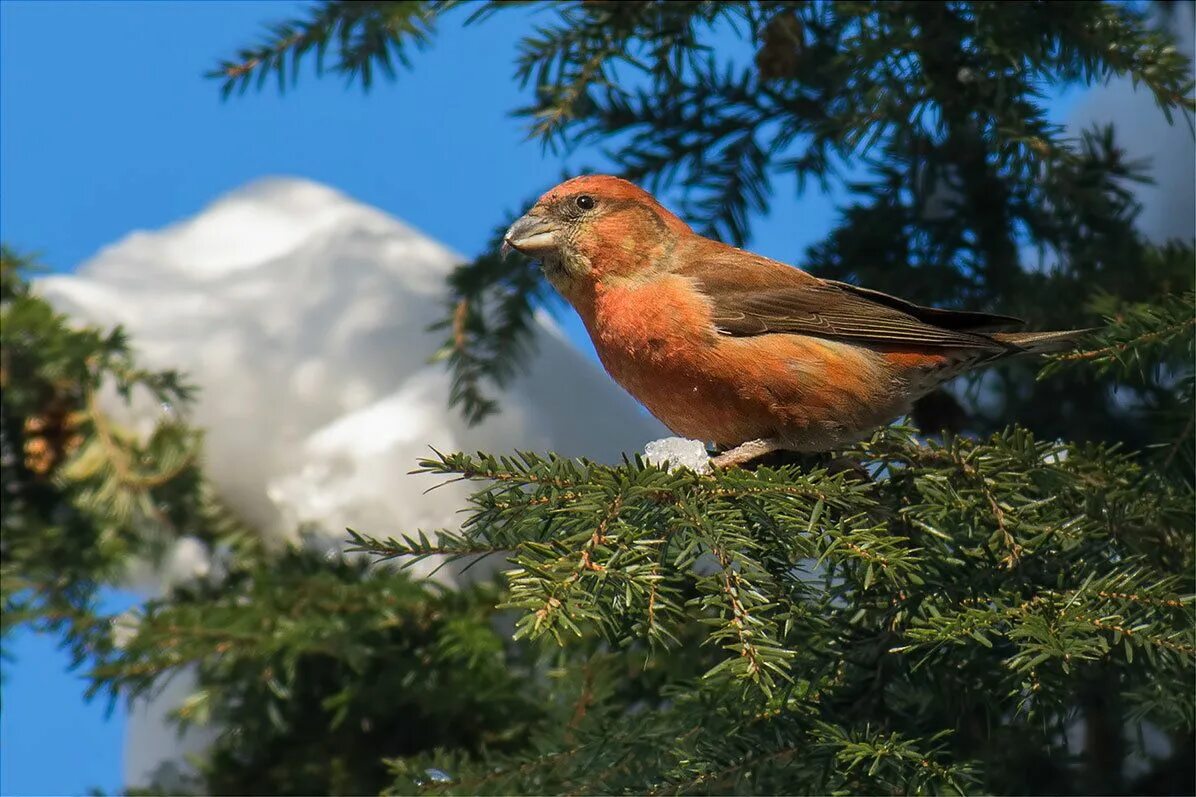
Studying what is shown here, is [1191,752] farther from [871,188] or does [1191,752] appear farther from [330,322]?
[330,322]

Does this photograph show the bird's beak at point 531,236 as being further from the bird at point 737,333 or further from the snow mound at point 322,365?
the snow mound at point 322,365

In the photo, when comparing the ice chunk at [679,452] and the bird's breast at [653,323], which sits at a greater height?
the bird's breast at [653,323]

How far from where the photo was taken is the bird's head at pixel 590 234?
336cm

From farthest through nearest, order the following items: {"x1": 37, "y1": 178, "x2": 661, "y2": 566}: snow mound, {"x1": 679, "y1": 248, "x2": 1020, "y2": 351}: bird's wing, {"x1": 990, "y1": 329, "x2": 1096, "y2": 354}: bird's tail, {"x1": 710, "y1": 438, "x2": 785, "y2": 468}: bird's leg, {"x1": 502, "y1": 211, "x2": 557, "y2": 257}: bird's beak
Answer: {"x1": 37, "y1": 178, "x2": 661, "y2": 566}: snow mound < {"x1": 502, "y1": 211, "x2": 557, "y2": 257}: bird's beak < {"x1": 679, "y1": 248, "x2": 1020, "y2": 351}: bird's wing < {"x1": 710, "y1": 438, "x2": 785, "y2": 468}: bird's leg < {"x1": 990, "y1": 329, "x2": 1096, "y2": 354}: bird's tail

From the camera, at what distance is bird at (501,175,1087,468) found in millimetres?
3027

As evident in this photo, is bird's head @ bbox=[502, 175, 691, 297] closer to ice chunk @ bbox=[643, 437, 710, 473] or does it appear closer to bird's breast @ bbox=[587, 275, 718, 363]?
bird's breast @ bbox=[587, 275, 718, 363]

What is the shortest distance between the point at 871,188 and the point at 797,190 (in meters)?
0.24

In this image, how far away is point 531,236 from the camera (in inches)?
132

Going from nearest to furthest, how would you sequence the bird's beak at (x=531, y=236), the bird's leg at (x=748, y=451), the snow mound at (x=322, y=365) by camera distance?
the bird's leg at (x=748, y=451) < the bird's beak at (x=531, y=236) < the snow mound at (x=322, y=365)

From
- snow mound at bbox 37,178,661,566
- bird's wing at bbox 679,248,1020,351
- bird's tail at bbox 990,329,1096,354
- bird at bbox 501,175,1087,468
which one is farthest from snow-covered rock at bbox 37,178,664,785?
bird's tail at bbox 990,329,1096,354

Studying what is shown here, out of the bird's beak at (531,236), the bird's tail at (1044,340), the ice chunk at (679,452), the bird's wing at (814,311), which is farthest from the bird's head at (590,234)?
the bird's tail at (1044,340)

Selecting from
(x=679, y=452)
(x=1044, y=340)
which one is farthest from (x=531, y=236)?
(x=1044, y=340)

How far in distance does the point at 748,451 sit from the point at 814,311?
46 centimetres

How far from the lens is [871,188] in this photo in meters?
3.85
